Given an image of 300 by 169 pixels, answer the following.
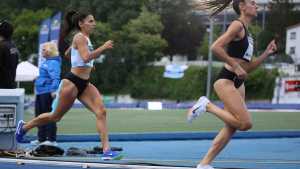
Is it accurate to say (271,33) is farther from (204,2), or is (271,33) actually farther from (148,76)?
(204,2)

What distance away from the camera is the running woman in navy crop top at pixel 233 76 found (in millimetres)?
7922

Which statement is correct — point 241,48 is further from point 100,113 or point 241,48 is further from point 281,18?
point 281,18

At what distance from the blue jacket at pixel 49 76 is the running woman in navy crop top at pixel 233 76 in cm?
435

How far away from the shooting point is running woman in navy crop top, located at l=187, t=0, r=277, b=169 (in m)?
7.92

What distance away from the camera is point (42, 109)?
12.5m

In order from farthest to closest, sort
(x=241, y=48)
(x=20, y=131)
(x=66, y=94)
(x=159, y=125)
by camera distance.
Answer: (x=159, y=125), (x=20, y=131), (x=66, y=94), (x=241, y=48)

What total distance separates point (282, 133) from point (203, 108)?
319 inches

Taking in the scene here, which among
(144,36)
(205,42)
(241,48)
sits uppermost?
(241,48)

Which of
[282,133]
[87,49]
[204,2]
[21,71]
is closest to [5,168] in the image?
[87,49]

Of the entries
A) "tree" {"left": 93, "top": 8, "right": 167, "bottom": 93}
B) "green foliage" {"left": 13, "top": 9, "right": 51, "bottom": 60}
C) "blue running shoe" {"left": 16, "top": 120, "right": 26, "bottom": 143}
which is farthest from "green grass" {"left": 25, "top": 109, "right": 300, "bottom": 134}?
"green foliage" {"left": 13, "top": 9, "right": 51, "bottom": 60}

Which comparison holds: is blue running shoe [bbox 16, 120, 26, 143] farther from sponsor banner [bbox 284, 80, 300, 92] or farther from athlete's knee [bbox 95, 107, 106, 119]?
sponsor banner [bbox 284, 80, 300, 92]

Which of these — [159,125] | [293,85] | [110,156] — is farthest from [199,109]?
[293,85]

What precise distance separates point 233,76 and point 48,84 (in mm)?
5028

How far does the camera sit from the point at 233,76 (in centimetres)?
812
